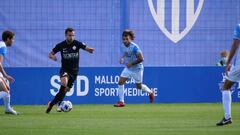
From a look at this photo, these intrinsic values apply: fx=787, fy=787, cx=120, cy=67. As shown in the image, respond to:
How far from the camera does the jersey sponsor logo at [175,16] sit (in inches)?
990

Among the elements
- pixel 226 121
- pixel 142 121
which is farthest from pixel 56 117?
pixel 226 121

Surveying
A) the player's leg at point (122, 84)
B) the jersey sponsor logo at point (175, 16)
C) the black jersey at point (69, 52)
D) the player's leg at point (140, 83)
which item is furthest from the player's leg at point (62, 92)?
the jersey sponsor logo at point (175, 16)

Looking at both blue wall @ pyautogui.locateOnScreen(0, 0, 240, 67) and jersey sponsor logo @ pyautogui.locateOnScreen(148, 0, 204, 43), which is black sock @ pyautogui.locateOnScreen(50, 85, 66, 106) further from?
jersey sponsor logo @ pyautogui.locateOnScreen(148, 0, 204, 43)

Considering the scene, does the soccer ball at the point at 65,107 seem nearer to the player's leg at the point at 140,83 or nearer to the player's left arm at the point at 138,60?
the player's left arm at the point at 138,60

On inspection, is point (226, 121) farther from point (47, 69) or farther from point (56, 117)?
point (47, 69)

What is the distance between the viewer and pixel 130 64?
21.6 meters

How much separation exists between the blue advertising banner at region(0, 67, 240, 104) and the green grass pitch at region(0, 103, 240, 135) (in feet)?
13.3

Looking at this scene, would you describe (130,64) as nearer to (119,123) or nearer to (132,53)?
(132,53)

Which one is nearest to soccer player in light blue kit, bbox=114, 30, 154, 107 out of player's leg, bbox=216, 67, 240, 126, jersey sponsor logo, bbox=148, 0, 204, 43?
jersey sponsor logo, bbox=148, 0, 204, 43

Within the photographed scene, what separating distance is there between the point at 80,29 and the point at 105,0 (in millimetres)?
1205

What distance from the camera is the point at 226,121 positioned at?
47.3ft

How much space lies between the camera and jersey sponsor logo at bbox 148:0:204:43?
82.5 feet

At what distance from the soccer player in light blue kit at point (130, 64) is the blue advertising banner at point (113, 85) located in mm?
1831

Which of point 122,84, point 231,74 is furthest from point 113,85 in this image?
point 231,74
